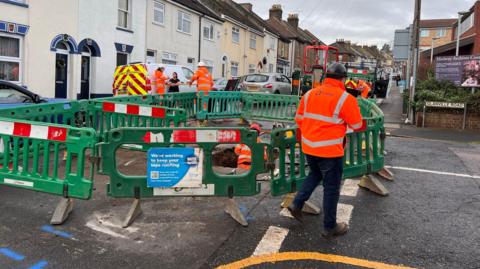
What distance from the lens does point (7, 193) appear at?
5656 millimetres

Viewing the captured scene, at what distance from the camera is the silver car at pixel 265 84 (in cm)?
2170

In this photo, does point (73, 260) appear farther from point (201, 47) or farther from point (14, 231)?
point (201, 47)

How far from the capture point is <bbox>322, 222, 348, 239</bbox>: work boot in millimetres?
4504

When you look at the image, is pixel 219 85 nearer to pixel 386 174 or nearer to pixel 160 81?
pixel 160 81

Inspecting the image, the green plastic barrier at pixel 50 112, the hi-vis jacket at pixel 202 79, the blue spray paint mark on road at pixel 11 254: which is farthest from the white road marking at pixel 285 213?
the hi-vis jacket at pixel 202 79

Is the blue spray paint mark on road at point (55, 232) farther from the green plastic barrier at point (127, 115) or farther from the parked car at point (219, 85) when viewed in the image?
the parked car at point (219, 85)

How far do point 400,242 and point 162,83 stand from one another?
12.5m

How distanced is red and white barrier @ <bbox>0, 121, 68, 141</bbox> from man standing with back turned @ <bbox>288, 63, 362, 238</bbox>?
2.69 metres

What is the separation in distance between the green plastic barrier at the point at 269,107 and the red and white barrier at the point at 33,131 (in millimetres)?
8867

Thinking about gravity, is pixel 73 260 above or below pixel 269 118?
below

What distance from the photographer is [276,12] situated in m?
50.8

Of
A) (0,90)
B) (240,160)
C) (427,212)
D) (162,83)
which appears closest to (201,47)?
(162,83)

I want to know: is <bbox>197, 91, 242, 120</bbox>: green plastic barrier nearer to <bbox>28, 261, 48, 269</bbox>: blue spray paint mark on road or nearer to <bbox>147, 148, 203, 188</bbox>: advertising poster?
<bbox>147, 148, 203, 188</bbox>: advertising poster

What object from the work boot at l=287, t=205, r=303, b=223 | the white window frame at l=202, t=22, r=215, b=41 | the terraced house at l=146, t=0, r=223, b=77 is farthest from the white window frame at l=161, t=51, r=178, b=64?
the work boot at l=287, t=205, r=303, b=223
